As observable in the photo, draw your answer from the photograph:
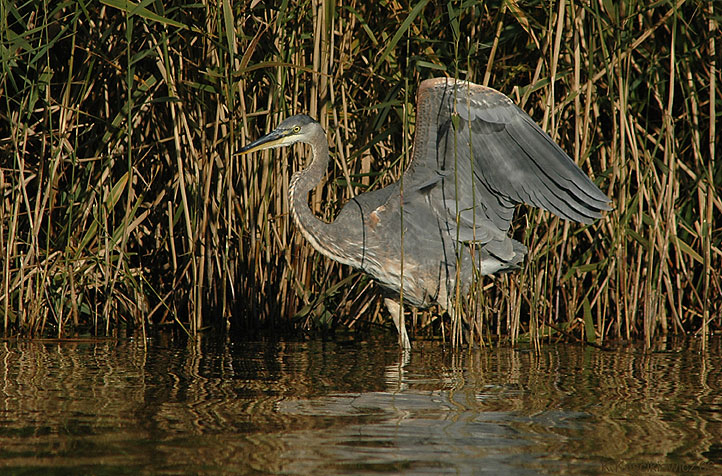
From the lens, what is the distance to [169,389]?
3.39 metres

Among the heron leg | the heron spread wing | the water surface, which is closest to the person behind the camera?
the water surface

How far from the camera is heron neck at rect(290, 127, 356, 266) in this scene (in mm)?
4820

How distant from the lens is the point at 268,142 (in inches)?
185

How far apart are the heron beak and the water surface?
3.07 feet

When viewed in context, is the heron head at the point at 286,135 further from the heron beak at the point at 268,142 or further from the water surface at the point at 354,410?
the water surface at the point at 354,410

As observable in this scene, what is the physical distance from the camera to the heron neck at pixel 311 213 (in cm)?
482

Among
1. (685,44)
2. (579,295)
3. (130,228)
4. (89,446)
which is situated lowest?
(89,446)

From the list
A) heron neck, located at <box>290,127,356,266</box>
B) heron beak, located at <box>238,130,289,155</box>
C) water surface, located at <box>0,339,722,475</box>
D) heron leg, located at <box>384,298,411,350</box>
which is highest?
heron beak, located at <box>238,130,289,155</box>

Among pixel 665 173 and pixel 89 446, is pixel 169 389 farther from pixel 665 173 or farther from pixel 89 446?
pixel 665 173

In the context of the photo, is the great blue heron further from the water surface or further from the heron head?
the water surface

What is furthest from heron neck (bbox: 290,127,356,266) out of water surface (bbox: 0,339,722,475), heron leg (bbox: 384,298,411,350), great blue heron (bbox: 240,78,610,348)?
water surface (bbox: 0,339,722,475)

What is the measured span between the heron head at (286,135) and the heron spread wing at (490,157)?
54cm

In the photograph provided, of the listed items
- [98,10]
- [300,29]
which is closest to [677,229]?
Result: [300,29]

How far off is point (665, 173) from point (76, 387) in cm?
296
